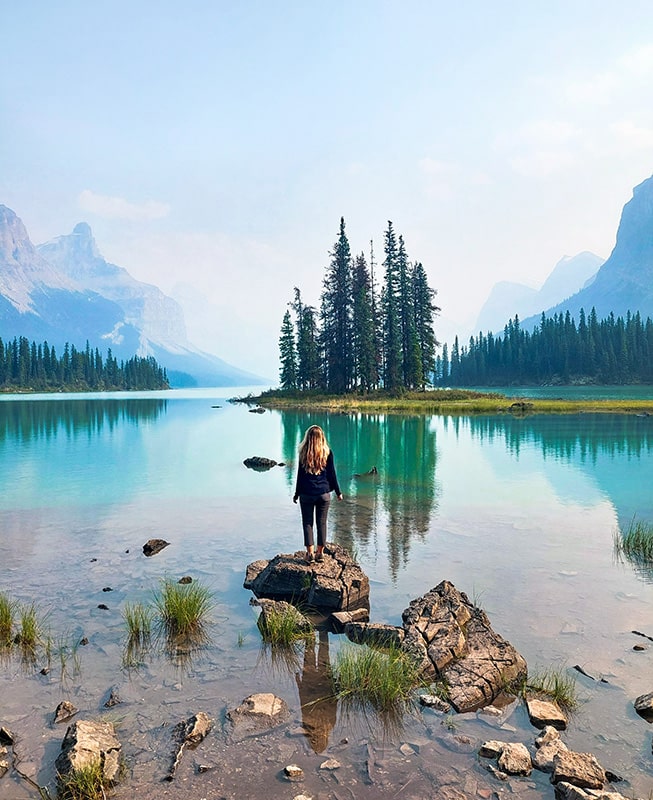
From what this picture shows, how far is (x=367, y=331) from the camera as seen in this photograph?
8650cm

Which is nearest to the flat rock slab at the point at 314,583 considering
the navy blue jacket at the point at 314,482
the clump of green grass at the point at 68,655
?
the navy blue jacket at the point at 314,482

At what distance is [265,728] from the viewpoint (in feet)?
23.1

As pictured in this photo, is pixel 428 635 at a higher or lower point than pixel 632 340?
lower

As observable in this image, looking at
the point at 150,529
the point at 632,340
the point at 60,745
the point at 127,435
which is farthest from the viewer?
the point at 632,340

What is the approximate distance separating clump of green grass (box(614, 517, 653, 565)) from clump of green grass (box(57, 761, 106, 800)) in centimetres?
1294

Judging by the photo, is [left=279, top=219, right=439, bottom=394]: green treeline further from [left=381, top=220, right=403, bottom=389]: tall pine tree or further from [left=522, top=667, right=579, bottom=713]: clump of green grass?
[left=522, top=667, right=579, bottom=713]: clump of green grass

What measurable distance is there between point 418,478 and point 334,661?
19028 mm

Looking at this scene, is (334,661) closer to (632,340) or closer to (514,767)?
(514,767)

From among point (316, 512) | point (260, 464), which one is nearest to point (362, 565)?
point (316, 512)

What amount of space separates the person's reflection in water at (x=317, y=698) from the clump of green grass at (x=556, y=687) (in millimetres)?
2696

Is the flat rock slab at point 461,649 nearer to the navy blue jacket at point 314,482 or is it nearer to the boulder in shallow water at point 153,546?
the navy blue jacket at point 314,482

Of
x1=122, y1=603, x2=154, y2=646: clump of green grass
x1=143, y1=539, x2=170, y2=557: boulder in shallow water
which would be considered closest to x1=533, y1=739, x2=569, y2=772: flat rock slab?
x1=122, y1=603, x2=154, y2=646: clump of green grass

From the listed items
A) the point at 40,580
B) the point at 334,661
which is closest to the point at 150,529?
the point at 40,580

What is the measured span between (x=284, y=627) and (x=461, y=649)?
2.88 meters
